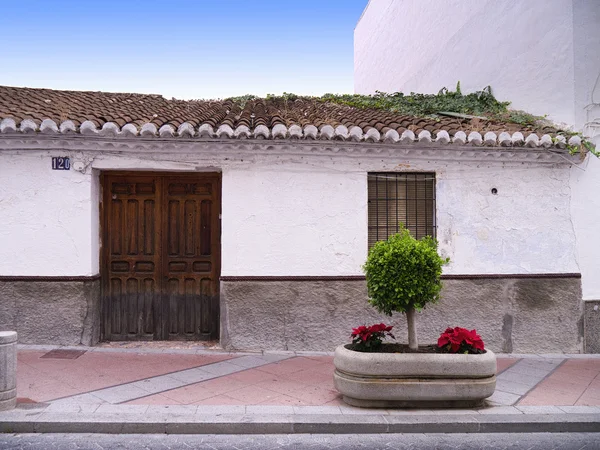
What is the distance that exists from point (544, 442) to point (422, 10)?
13319 millimetres

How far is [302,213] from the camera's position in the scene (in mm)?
8195

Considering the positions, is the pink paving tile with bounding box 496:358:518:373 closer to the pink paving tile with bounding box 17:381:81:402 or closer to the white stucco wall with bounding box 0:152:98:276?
A: the pink paving tile with bounding box 17:381:81:402

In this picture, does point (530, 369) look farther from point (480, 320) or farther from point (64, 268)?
point (64, 268)

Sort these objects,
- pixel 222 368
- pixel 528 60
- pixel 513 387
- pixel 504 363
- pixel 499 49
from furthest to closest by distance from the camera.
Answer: pixel 499 49, pixel 528 60, pixel 504 363, pixel 222 368, pixel 513 387

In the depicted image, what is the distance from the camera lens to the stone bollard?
5.20 metres

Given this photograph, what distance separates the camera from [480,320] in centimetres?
831

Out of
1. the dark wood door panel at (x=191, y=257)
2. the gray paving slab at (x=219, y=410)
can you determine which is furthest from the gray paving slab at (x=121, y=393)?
the dark wood door panel at (x=191, y=257)

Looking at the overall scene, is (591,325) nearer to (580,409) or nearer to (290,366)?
(580,409)

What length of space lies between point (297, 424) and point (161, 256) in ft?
14.1

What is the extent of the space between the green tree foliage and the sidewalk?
1.18 m

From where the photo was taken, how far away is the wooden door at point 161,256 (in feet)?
27.9

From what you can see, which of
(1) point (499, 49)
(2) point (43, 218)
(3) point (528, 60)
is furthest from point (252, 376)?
(1) point (499, 49)

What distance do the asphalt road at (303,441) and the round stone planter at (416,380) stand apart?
1.62 feet

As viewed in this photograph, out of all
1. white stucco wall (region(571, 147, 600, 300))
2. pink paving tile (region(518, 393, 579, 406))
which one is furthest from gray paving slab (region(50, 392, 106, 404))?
white stucco wall (region(571, 147, 600, 300))
